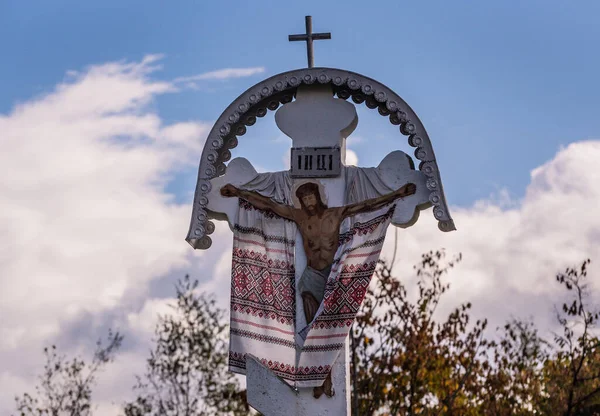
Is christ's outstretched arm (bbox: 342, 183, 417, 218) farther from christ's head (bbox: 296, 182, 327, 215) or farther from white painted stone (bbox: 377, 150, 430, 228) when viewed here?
christ's head (bbox: 296, 182, 327, 215)

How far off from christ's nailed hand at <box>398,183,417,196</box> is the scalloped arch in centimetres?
17

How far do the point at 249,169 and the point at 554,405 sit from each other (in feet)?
28.3

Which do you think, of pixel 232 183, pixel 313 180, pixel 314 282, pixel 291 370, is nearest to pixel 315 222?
pixel 313 180

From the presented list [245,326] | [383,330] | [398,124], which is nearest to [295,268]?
[245,326]

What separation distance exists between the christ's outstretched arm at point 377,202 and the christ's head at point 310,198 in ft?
0.75

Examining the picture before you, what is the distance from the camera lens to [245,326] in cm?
1205

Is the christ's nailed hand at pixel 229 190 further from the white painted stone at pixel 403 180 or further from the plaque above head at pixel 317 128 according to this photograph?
the white painted stone at pixel 403 180

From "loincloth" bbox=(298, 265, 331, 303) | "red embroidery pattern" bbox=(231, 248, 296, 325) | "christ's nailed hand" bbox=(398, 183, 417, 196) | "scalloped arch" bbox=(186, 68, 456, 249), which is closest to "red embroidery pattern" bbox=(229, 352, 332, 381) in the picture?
"red embroidery pattern" bbox=(231, 248, 296, 325)

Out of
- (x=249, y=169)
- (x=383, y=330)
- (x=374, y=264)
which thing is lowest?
(x=374, y=264)

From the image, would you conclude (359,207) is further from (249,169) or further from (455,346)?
(455,346)

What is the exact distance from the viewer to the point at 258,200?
41.0 ft

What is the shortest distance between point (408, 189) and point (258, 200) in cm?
133

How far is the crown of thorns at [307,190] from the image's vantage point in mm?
12383

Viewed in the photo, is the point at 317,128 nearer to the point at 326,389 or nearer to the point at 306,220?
the point at 306,220
